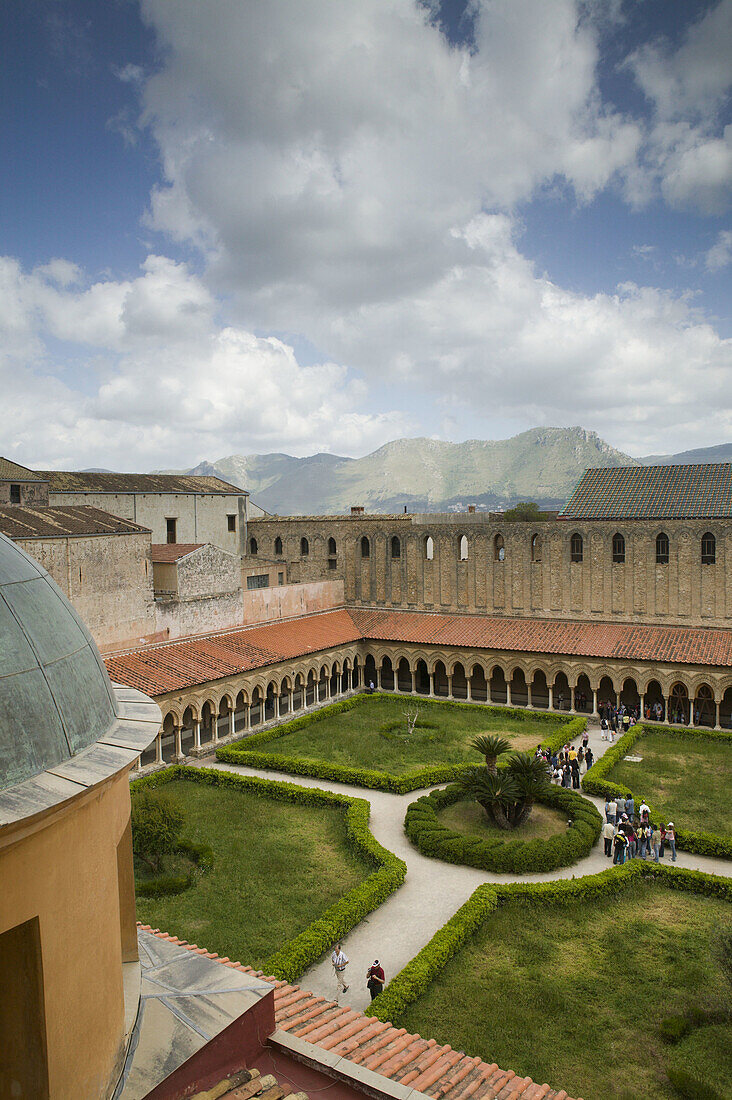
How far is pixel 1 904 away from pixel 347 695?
99.5 ft

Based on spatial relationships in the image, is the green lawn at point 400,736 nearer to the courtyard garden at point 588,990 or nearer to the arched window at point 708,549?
the courtyard garden at point 588,990

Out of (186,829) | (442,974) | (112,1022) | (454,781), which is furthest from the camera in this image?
(454,781)

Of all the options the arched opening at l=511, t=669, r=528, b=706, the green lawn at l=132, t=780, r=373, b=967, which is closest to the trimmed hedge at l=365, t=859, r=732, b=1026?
the green lawn at l=132, t=780, r=373, b=967

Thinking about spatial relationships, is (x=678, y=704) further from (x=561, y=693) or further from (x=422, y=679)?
(x=422, y=679)

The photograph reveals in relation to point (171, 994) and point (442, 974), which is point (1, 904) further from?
point (442, 974)

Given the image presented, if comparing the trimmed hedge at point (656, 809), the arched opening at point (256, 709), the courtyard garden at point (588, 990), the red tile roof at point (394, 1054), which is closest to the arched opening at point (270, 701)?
the arched opening at point (256, 709)

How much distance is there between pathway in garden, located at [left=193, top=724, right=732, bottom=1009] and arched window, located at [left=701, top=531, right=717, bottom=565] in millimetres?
13338

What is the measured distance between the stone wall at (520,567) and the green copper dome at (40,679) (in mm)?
28115

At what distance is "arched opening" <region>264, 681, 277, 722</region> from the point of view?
1141 inches

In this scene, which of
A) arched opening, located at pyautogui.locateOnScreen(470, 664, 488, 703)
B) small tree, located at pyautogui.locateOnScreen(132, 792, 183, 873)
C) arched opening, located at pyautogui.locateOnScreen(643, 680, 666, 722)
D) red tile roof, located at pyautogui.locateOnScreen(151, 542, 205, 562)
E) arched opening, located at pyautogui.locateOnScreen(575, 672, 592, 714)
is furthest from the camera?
arched opening, located at pyautogui.locateOnScreen(470, 664, 488, 703)

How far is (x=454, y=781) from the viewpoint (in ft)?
72.0

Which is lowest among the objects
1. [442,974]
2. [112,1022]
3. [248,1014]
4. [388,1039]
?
[442,974]

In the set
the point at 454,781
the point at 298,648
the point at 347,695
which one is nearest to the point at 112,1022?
the point at 454,781

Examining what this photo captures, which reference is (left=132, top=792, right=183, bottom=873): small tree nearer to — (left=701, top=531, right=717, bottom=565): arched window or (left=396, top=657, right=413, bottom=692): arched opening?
(left=396, top=657, right=413, bottom=692): arched opening
